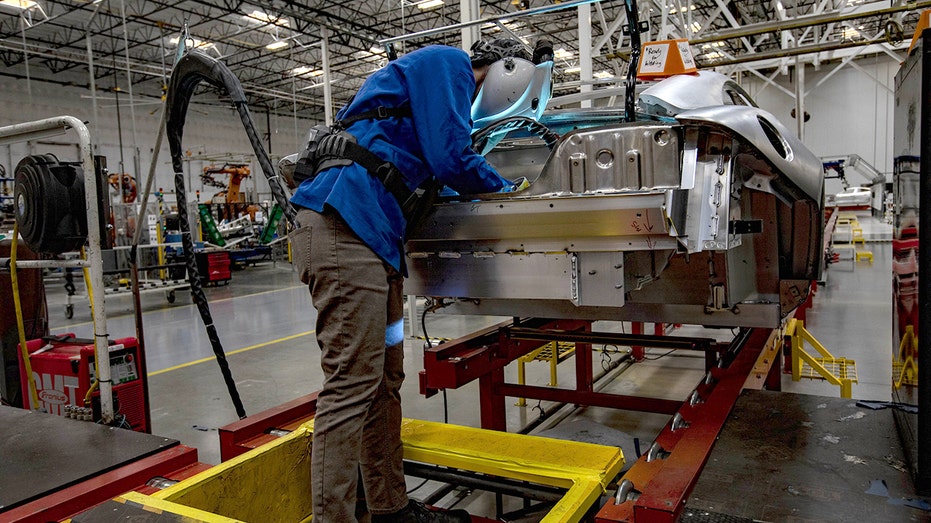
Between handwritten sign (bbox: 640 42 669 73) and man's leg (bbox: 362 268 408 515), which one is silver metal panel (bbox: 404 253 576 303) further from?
handwritten sign (bbox: 640 42 669 73)

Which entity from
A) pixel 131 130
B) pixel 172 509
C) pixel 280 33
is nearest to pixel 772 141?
pixel 172 509

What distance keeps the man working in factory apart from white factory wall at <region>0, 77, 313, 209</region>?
46.8 feet

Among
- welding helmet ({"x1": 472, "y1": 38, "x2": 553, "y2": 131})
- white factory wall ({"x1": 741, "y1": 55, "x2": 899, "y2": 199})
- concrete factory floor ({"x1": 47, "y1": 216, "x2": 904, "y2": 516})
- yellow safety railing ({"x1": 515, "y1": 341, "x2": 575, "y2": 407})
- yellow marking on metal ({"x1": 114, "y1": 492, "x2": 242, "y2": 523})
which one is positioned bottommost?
concrete factory floor ({"x1": 47, "y1": 216, "x2": 904, "y2": 516})

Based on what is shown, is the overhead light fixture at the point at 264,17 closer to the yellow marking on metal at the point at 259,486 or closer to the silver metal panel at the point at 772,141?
the yellow marking on metal at the point at 259,486

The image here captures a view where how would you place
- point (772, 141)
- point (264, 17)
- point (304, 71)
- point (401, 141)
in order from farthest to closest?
point (304, 71) → point (264, 17) → point (772, 141) → point (401, 141)

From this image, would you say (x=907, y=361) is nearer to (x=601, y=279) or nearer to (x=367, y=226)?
(x=601, y=279)

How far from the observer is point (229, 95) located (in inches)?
108

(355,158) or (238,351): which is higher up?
(355,158)

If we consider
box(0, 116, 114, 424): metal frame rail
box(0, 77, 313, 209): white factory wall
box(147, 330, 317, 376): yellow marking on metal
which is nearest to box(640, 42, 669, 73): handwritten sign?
box(0, 116, 114, 424): metal frame rail

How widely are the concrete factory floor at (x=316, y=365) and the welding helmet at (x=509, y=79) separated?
1836 mm

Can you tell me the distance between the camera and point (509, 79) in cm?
243

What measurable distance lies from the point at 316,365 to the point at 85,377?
2.47 meters

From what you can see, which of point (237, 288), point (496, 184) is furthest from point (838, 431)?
point (237, 288)

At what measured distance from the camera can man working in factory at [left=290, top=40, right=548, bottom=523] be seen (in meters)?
1.76
